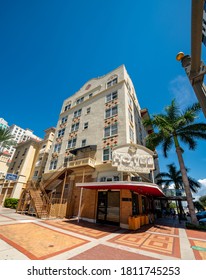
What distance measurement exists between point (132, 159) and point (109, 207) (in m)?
5.59

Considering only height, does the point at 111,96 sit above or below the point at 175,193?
above

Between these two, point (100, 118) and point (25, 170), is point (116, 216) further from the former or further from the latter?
point (25, 170)

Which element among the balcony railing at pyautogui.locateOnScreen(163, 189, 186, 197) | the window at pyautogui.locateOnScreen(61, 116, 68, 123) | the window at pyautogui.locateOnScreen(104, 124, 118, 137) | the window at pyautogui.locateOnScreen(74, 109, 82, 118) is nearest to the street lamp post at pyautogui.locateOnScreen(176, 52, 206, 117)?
the window at pyautogui.locateOnScreen(104, 124, 118, 137)

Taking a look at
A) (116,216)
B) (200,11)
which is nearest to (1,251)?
(200,11)

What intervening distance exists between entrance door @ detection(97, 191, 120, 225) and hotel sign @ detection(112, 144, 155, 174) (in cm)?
351

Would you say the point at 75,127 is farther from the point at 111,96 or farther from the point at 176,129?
the point at 176,129

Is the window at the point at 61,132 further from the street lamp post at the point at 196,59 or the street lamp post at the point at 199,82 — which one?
the street lamp post at the point at 199,82

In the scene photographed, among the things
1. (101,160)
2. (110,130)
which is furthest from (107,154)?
(110,130)

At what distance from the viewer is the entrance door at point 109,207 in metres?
13.6

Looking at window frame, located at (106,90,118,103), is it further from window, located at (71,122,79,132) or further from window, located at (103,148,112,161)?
window, located at (103,148,112,161)

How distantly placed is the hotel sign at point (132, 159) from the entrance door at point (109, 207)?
11.5 feet

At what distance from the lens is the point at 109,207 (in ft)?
46.2

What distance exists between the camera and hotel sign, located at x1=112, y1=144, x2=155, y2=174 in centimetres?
1259
